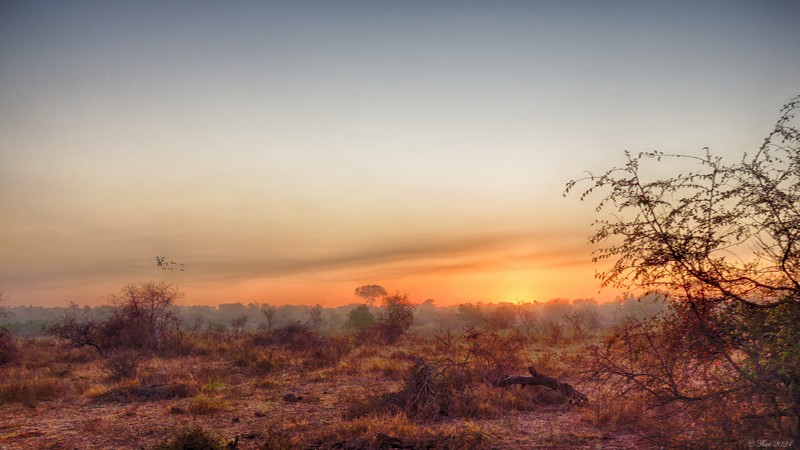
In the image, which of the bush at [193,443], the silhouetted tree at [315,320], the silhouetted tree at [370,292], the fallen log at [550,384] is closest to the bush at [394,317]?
the silhouetted tree at [315,320]

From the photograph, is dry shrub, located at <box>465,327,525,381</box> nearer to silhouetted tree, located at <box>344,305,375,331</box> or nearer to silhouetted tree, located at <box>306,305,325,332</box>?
silhouetted tree, located at <box>306,305,325,332</box>

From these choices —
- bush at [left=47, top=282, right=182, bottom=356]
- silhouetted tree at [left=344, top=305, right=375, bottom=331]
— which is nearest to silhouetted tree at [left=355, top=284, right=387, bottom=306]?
silhouetted tree at [left=344, top=305, right=375, bottom=331]

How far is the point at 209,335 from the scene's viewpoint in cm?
3070

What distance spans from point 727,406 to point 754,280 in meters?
1.81

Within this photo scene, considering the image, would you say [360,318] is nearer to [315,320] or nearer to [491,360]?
[315,320]

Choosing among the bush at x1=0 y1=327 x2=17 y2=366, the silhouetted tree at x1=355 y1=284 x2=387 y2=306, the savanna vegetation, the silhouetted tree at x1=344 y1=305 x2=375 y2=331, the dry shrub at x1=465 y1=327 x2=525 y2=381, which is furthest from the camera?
the silhouetted tree at x1=355 y1=284 x2=387 y2=306

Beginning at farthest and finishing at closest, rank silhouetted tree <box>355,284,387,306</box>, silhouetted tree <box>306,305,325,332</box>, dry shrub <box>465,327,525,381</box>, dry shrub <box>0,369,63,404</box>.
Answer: silhouetted tree <box>355,284,387,306</box> < silhouetted tree <box>306,305,325,332</box> < dry shrub <box>0,369,63,404</box> < dry shrub <box>465,327,525,381</box>

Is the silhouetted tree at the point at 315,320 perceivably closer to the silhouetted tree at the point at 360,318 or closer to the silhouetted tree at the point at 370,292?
the silhouetted tree at the point at 360,318

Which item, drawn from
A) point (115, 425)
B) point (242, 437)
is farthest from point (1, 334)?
point (242, 437)

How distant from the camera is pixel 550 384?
39.8ft

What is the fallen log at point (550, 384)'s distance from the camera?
1138 centimetres

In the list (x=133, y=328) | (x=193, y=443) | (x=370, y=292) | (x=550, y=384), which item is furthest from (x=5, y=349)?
(x=370, y=292)

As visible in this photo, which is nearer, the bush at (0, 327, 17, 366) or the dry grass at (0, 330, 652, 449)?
the dry grass at (0, 330, 652, 449)

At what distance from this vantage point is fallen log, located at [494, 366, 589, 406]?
1138cm
